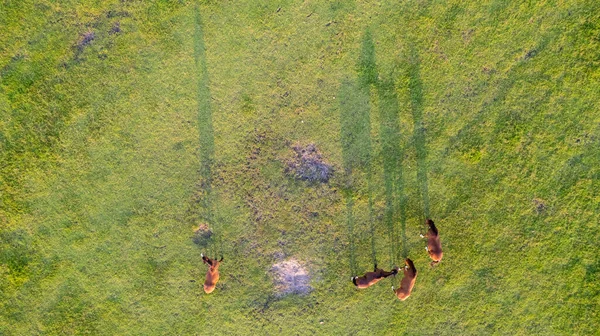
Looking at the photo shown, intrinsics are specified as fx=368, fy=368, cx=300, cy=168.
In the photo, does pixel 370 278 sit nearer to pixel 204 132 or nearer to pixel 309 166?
pixel 309 166

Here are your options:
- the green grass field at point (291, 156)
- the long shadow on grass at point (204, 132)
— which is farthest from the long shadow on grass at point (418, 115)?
the long shadow on grass at point (204, 132)

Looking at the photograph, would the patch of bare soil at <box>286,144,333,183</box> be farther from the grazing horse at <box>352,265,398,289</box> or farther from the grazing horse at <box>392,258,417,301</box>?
the grazing horse at <box>392,258,417,301</box>

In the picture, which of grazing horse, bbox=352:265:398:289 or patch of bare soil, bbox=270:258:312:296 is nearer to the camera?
grazing horse, bbox=352:265:398:289

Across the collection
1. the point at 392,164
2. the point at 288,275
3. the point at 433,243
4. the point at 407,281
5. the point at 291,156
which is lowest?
the point at 407,281

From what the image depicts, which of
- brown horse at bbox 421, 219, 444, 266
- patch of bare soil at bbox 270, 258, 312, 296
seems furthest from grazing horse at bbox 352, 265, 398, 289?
patch of bare soil at bbox 270, 258, 312, 296

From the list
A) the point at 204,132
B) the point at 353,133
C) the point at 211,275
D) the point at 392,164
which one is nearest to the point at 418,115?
the point at 392,164

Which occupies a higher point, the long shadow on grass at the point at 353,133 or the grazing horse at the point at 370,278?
the long shadow on grass at the point at 353,133

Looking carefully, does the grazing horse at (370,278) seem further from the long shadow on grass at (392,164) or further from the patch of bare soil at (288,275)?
the patch of bare soil at (288,275)
